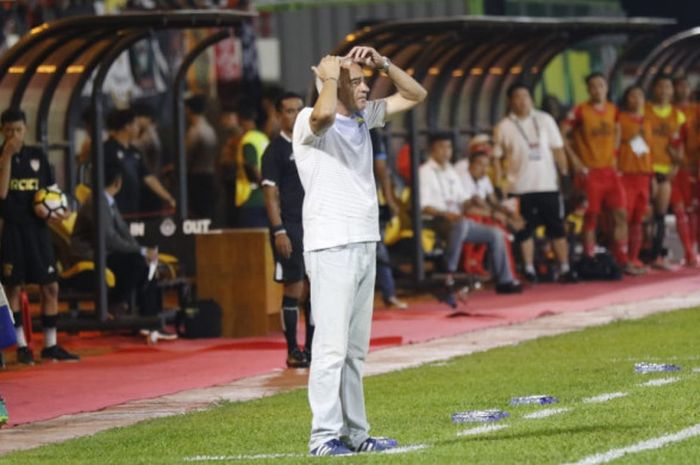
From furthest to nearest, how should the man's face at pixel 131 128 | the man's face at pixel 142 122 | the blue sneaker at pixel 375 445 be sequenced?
the man's face at pixel 142 122 → the man's face at pixel 131 128 → the blue sneaker at pixel 375 445

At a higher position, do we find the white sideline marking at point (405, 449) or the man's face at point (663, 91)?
the man's face at point (663, 91)

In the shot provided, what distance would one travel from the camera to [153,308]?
19.7 meters

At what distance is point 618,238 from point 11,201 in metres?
10.5

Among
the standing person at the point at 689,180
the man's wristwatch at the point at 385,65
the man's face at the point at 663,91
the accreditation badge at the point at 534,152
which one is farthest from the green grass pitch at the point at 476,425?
the standing person at the point at 689,180

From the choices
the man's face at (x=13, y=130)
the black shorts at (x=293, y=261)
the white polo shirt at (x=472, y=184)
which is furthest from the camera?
the white polo shirt at (x=472, y=184)

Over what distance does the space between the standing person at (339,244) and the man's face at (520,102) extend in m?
13.4

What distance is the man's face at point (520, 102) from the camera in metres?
24.3

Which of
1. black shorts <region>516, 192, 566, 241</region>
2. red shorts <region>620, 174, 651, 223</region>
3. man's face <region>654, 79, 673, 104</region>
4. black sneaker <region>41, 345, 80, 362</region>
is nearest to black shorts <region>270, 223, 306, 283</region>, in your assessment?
black sneaker <region>41, 345, 80, 362</region>

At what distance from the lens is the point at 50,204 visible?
17.1 meters

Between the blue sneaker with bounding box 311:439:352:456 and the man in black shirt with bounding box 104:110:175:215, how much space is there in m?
9.73

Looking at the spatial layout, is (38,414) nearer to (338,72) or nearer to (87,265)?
(338,72)

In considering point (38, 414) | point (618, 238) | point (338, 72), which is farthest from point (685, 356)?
point (618, 238)

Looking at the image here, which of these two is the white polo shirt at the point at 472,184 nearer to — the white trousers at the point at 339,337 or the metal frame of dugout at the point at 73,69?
the metal frame of dugout at the point at 73,69

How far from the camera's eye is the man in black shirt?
20.3 metres
